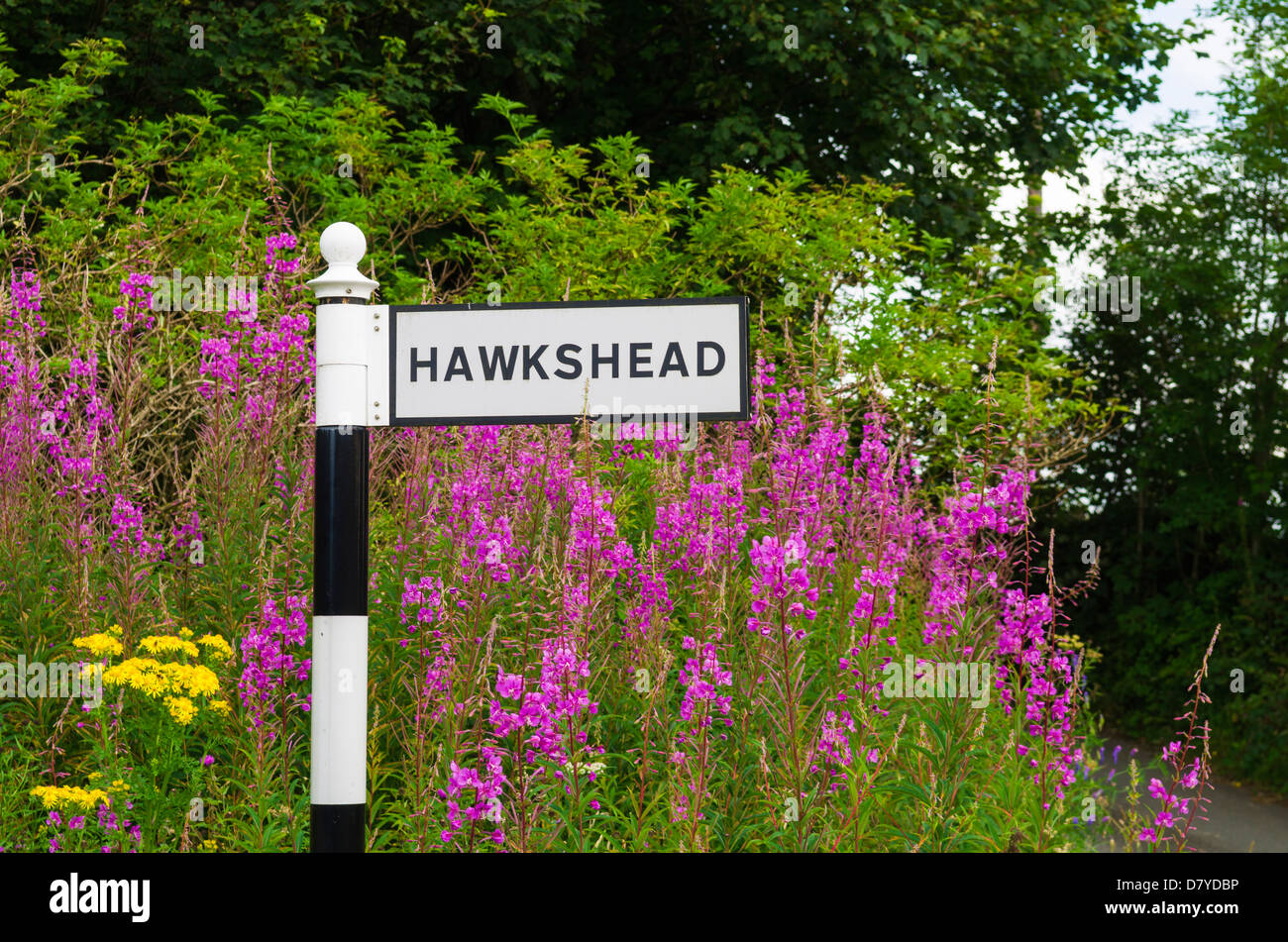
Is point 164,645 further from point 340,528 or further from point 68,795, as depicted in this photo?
point 340,528

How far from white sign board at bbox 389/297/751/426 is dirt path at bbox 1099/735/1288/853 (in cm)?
852

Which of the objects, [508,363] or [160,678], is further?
[160,678]

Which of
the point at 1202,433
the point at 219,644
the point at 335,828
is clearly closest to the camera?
the point at 335,828

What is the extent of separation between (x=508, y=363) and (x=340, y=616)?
2.28 feet

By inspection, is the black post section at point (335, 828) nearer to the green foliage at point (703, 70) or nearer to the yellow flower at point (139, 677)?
Result: the yellow flower at point (139, 677)

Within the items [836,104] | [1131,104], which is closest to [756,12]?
[836,104]

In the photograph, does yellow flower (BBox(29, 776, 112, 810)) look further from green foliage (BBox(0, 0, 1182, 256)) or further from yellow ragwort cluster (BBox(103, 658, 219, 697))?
green foliage (BBox(0, 0, 1182, 256))

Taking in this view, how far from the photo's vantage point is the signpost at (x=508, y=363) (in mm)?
2947

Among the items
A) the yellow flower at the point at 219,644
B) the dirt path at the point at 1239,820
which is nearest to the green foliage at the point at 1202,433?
the dirt path at the point at 1239,820

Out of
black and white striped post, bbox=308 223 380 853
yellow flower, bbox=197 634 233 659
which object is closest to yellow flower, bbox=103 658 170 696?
yellow flower, bbox=197 634 233 659

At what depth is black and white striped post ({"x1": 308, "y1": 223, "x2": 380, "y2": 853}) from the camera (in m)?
2.80

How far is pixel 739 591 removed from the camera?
504cm

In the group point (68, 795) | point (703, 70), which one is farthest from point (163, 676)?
point (703, 70)

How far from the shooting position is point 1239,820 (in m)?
12.3
